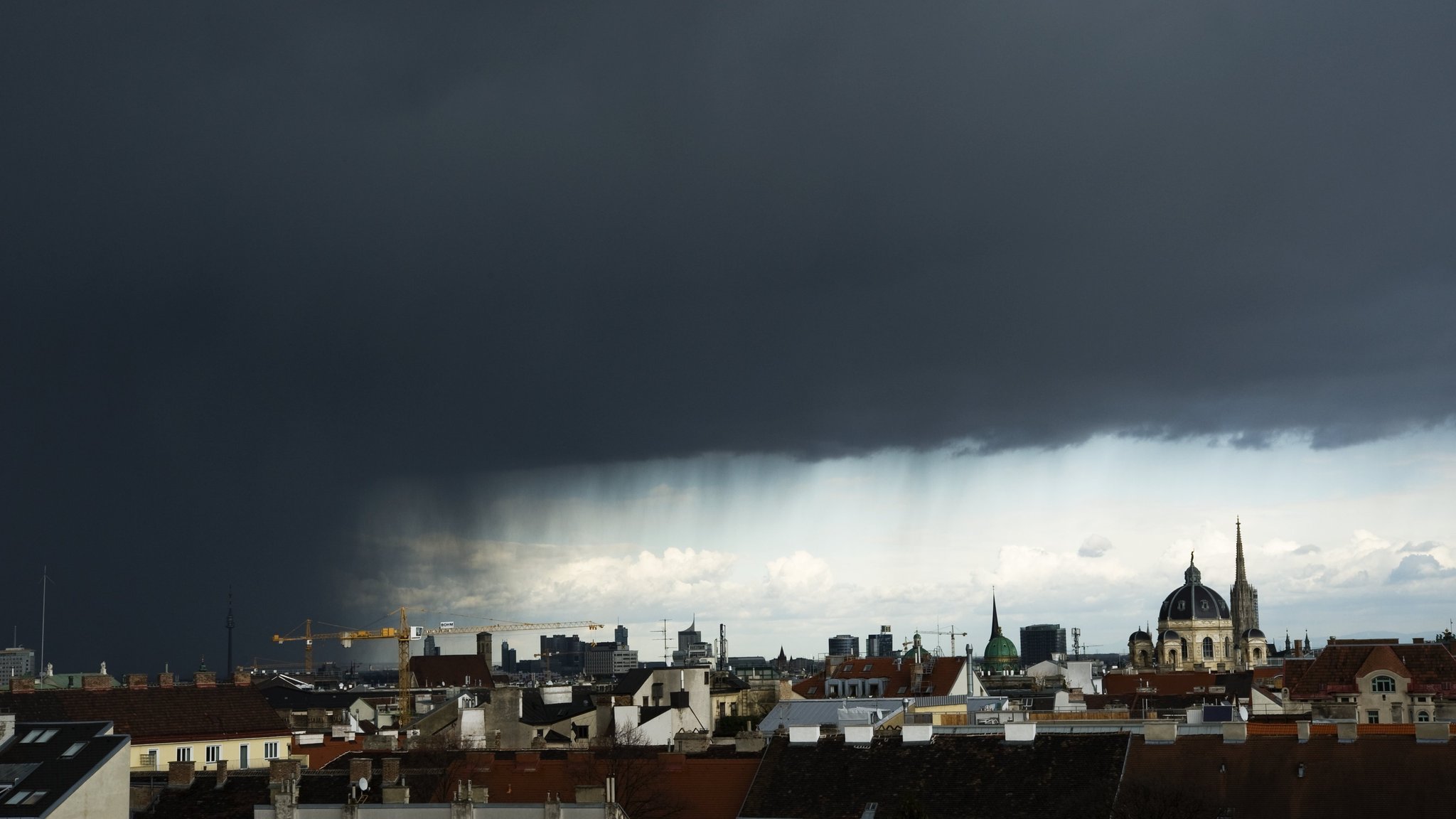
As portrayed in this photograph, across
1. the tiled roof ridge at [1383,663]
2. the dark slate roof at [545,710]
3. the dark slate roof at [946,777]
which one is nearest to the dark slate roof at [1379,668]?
the tiled roof ridge at [1383,663]

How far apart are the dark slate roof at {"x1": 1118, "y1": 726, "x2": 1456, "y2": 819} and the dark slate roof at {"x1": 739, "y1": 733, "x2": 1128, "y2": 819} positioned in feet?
8.72

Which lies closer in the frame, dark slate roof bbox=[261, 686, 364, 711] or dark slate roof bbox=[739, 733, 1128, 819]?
dark slate roof bbox=[739, 733, 1128, 819]

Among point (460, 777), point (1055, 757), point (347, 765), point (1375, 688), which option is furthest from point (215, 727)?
point (1375, 688)

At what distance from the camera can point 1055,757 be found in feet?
255

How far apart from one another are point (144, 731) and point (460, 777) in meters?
41.9

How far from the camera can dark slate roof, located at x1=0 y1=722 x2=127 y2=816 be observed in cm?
7069

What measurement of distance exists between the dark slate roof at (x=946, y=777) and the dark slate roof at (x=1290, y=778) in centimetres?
266

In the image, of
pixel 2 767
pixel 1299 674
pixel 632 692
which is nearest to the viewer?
pixel 2 767

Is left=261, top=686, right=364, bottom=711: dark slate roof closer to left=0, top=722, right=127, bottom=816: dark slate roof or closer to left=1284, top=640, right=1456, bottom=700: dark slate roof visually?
left=1284, top=640, right=1456, bottom=700: dark slate roof

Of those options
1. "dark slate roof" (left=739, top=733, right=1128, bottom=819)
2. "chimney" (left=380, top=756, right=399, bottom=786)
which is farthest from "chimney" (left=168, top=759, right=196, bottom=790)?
"dark slate roof" (left=739, top=733, right=1128, bottom=819)

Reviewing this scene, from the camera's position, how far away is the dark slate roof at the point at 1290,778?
6738cm

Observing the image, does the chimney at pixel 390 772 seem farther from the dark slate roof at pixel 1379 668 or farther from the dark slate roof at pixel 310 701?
the dark slate roof at pixel 310 701

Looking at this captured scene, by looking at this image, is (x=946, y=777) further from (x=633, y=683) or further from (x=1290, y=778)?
(x=633, y=683)

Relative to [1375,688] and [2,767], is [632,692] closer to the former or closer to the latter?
[1375,688]
